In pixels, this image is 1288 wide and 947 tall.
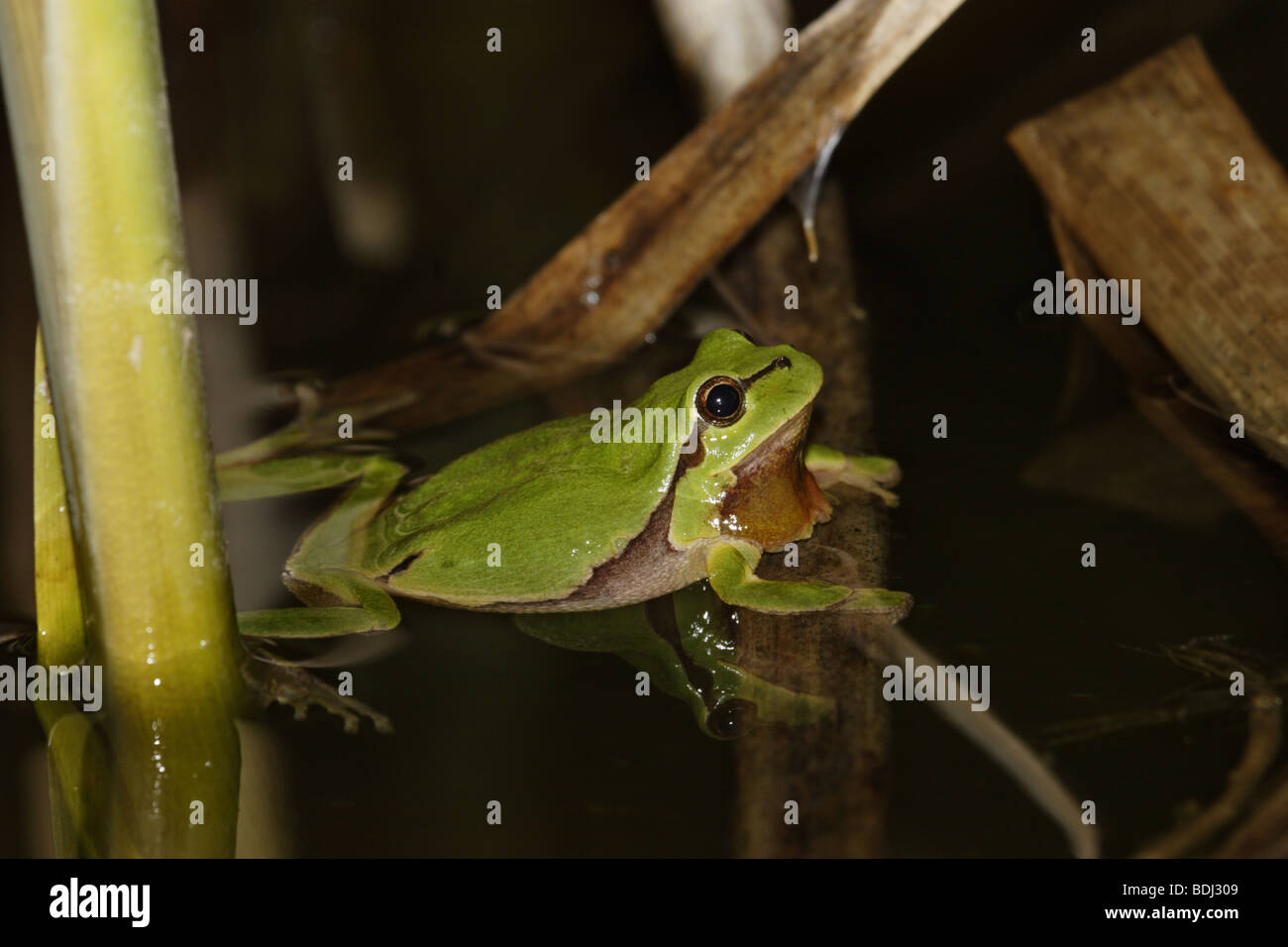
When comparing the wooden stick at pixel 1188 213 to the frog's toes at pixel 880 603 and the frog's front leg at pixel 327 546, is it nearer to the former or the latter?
the frog's toes at pixel 880 603

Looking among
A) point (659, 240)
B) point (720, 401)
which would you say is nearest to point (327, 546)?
point (720, 401)

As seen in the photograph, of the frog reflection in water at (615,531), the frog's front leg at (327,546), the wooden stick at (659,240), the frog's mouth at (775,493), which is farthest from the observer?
the wooden stick at (659,240)

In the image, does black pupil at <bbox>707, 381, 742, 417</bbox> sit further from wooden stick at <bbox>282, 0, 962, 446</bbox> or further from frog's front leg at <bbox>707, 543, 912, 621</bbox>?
wooden stick at <bbox>282, 0, 962, 446</bbox>

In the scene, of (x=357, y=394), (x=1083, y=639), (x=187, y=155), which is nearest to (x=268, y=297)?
(x=187, y=155)

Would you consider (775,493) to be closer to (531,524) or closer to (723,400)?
(723,400)

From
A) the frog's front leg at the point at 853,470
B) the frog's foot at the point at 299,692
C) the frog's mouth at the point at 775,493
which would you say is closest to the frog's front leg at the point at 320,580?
the frog's foot at the point at 299,692

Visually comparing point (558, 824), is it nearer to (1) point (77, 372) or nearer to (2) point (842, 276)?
(1) point (77, 372)

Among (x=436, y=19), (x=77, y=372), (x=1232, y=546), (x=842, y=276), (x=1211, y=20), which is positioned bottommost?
(x=1232, y=546)

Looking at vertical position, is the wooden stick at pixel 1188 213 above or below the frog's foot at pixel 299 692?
above
